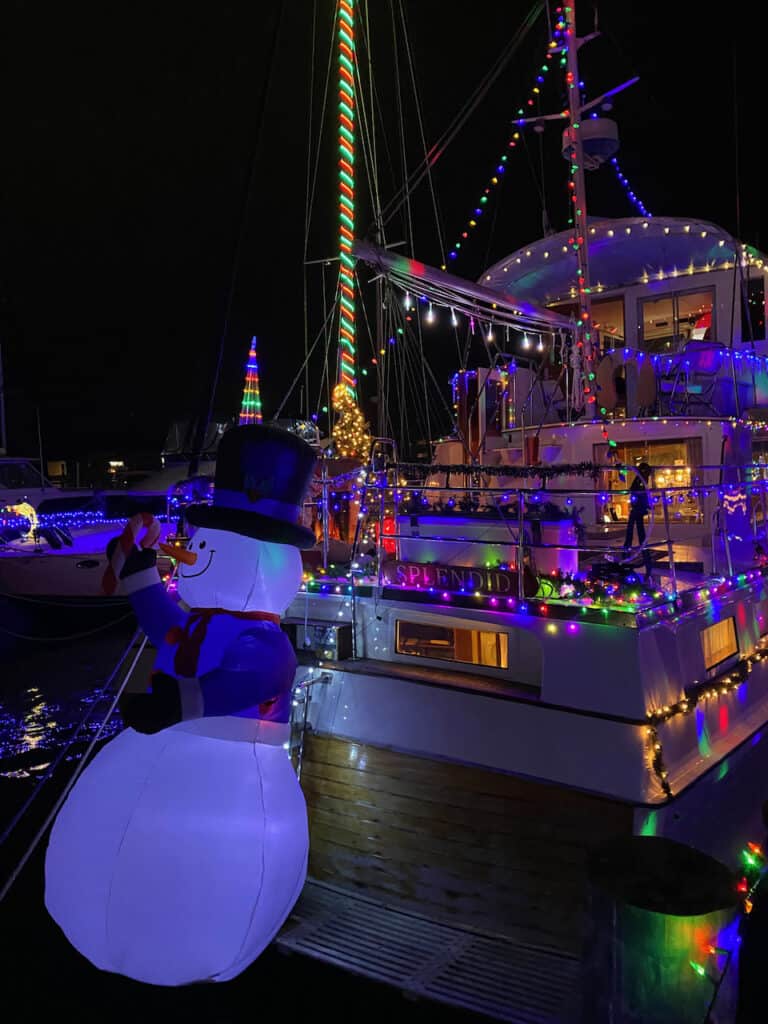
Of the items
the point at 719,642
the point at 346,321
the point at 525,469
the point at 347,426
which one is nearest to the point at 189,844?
the point at 525,469

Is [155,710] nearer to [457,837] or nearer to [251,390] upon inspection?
[457,837]

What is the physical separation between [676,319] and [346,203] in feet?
26.3

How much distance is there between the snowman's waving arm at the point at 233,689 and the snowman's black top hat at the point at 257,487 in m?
0.45

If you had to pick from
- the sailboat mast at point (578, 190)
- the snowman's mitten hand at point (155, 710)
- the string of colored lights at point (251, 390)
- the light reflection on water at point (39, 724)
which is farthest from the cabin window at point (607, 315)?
the snowman's mitten hand at point (155, 710)

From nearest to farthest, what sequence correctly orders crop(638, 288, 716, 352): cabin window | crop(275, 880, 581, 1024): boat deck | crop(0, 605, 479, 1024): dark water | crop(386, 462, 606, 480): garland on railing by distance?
crop(275, 880, 581, 1024): boat deck
crop(0, 605, 479, 1024): dark water
crop(386, 462, 606, 480): garland on railing
crop(638, 288, 716, 352): cabin window

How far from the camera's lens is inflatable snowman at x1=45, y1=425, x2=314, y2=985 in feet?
9.56

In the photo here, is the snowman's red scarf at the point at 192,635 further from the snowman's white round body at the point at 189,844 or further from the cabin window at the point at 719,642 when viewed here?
the cabin window at the point at 719,642

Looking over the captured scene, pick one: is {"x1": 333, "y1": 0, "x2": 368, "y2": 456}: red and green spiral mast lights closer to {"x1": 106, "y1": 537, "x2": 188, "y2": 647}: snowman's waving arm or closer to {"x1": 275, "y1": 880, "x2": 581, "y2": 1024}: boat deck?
{"x1": 275, "y1": 880, "x2": 581, "y2": 1024}: boat deck

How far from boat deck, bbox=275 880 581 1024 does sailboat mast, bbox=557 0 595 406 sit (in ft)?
27.0

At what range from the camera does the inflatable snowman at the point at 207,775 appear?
9.56ft

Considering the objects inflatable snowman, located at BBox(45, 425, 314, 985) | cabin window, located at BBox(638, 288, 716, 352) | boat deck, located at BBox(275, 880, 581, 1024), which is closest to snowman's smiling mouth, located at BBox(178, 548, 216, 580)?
inflatable snowman, located at BBox(45, 425, 314, 985)

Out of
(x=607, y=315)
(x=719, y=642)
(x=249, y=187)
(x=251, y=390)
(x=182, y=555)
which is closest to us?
(x=182, y=555)

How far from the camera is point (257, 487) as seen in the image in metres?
3.29

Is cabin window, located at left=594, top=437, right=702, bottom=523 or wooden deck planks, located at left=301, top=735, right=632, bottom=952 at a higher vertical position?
cabin window, located at left=594, top=437, right=702, bottom=523
